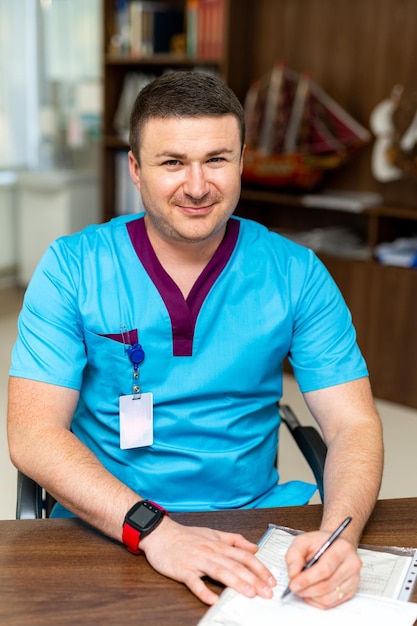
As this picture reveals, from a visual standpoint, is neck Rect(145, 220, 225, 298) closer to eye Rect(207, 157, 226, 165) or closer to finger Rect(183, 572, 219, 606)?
eye Rect(207, 157, 226, 165)

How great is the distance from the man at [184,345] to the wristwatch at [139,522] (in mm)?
122

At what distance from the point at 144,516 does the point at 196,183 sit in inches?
23.4

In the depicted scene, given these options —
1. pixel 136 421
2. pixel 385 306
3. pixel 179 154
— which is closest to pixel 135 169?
pixel 179 154

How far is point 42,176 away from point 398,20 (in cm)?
265

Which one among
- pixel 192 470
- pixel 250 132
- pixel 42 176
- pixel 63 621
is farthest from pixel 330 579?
pixel 42 176

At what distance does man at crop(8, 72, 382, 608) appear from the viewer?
4.53 feet

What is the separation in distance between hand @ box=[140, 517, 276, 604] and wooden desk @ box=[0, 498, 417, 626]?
0.7 inches

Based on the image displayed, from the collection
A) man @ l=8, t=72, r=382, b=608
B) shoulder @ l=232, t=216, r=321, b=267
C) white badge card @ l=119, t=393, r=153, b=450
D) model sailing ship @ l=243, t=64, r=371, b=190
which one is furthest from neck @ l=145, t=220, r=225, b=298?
model sailing ship @ l=243, t=64, r=371, b=190

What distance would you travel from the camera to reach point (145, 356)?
1.47 meters

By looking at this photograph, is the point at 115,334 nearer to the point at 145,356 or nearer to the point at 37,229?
the point at 145,356

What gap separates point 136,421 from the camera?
4.75 feet

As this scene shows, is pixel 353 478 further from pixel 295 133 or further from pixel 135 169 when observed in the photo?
pixel 295 133

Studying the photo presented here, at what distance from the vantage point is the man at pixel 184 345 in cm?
138

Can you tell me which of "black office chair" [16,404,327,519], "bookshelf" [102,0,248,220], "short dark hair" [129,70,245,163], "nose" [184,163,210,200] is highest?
"bookshelf" [102,0,248,220]
